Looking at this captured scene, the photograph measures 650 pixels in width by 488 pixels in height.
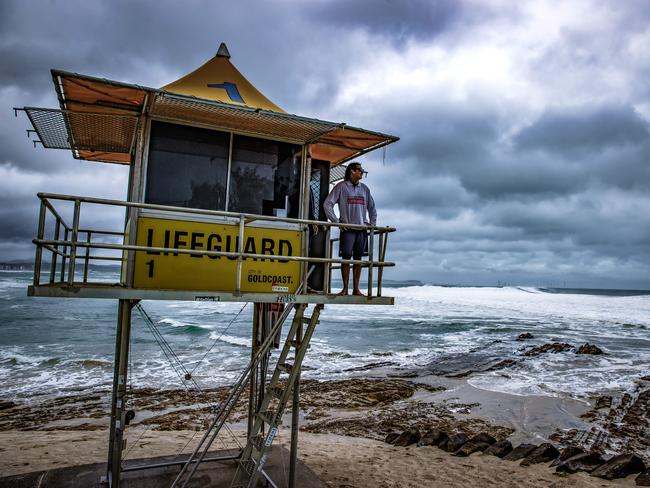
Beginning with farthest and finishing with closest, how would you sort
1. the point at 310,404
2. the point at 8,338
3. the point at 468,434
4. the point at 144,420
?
the point at 8,338 < the point at 310,404 < the point at 144,420 < the point at 468,434

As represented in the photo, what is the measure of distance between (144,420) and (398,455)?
7.68 meters

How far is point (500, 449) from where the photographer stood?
1108 cm

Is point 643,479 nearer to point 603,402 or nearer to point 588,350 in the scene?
point 603,402

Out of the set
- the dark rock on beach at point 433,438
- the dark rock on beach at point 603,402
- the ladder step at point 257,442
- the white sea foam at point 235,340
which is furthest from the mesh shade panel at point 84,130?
the white sea foam at point 235,340

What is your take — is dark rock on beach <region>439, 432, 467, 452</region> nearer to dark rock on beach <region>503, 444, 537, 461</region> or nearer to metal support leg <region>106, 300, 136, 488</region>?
dark rock on beach <region>503, 444, 537, 461</region>

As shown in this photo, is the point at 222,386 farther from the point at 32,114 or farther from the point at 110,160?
the point at 32,114

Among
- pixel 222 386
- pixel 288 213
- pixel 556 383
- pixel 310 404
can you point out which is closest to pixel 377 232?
pixel 288 213

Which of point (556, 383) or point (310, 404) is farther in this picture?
point (556, 383)

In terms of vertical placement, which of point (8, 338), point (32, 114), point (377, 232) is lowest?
point (8, 338)

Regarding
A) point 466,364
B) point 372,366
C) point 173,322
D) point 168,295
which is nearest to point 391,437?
point 168,295

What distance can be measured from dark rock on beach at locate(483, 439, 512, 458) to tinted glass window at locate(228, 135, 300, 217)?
25.0 feet

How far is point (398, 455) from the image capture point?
430 inches

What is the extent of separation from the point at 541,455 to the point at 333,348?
59.1 ft

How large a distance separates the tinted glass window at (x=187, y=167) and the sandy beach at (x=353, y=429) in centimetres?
565
